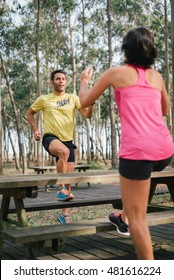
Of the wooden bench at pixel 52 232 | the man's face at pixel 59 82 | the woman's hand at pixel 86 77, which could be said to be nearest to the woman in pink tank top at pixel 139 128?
the woman's hand at pixel 86 77

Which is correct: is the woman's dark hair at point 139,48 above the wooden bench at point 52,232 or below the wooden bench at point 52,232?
above

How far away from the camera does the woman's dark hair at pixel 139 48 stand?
2783mm

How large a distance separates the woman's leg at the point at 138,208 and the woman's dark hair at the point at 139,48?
78 centimetres

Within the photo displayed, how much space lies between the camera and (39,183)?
140 inches

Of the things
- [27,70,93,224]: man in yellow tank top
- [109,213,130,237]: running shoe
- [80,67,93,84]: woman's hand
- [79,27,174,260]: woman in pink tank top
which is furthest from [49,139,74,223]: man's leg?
[79,27,174,260]: woman in pink tank top

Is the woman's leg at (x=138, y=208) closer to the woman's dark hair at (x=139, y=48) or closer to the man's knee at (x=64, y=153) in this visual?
the woman's dark hair at (x=139, y=48)

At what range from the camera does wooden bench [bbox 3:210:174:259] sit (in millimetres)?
3271

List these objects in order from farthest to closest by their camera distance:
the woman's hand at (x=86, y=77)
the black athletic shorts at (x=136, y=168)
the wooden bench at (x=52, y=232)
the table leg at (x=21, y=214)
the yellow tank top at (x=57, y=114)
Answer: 1. the yellow tank top at (x=57, y=114)
2. the table leg at (x=21, y=214)
3. the wooden bench at (x=52, y=232)
4. the woman's hand at (x=86, y=77)
5. the black athletic shorts at (x=136, y=168)

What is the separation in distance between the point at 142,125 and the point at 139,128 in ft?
0.09

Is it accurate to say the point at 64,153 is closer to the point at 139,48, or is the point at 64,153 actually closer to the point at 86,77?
the point at 86,77

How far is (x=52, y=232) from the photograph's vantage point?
3361 millimetres

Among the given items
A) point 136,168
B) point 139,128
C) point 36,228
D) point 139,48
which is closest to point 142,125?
point 139,128

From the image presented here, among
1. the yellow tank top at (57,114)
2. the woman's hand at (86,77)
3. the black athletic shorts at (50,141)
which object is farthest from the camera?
the yellow tank top at (57,114)
